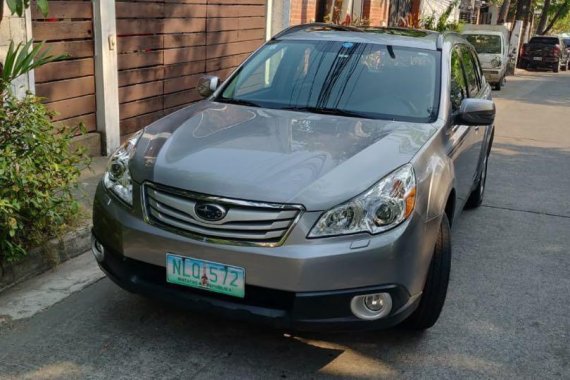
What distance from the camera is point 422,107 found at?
4133mm

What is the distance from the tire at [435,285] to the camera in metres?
3.39

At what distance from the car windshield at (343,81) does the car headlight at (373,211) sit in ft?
3.41

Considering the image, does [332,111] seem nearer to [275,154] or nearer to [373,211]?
[275,154]

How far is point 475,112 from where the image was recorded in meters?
4.11

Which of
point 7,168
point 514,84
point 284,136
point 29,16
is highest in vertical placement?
point 29,16

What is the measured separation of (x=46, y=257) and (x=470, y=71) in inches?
147

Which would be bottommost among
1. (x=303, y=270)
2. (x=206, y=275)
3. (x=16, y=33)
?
(x=206, y=275)

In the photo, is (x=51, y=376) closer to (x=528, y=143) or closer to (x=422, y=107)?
(x=422, y=107)

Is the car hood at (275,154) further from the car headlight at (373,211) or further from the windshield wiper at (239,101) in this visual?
the windshield wiper at (239,101)

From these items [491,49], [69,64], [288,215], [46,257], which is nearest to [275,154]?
[288,215]

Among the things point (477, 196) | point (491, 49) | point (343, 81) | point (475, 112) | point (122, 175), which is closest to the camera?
point (122, 175)

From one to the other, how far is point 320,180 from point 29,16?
4013 mm

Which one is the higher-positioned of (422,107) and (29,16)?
(29,16)

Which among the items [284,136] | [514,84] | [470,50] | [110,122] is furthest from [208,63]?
[514,84]
